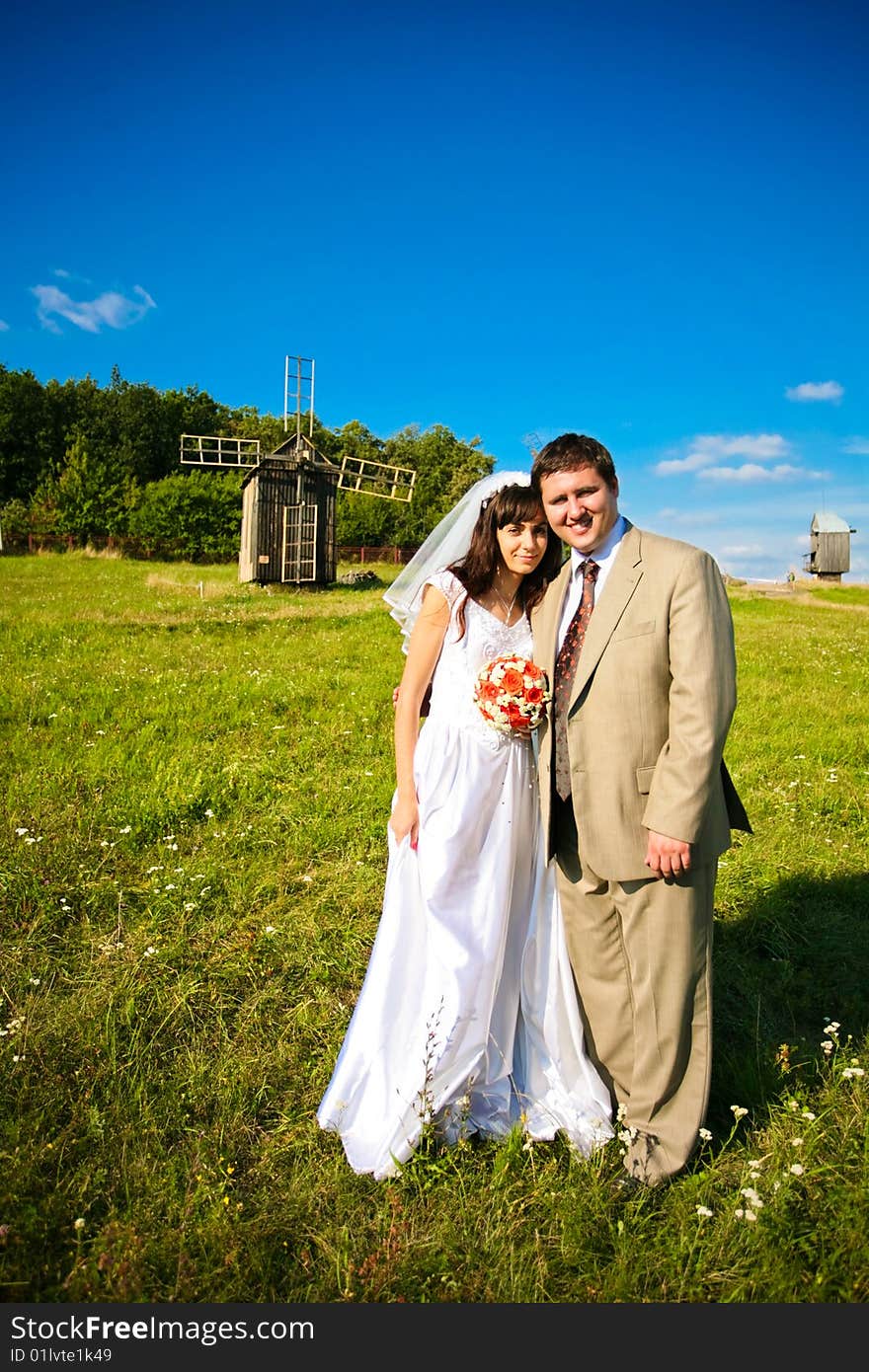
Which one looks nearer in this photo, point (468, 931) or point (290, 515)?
point (468, 931)

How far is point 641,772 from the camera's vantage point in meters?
3.04

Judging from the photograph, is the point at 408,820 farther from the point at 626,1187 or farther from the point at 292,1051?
the point at 626,1187

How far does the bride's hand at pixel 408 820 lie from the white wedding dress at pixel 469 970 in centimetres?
4

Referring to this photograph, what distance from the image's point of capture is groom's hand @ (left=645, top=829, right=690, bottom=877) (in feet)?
9.57

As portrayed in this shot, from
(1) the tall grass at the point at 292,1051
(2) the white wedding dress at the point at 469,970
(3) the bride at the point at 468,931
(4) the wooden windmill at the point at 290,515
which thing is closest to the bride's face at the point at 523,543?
(3) the bride at the point at 468,931

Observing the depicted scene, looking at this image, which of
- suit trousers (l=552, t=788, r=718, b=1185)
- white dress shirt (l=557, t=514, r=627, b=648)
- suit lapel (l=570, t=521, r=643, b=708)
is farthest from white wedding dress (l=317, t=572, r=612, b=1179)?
suit lapel (l=570, t=521, r=643, b=708)

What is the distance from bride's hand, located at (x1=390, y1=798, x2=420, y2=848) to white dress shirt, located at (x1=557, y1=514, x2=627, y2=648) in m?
0.96

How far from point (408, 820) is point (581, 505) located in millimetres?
1518

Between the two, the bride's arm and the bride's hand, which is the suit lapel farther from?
the bride's hand

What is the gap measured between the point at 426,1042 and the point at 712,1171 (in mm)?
1187

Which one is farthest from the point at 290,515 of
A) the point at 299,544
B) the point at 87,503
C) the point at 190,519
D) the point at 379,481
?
the point at 87,503

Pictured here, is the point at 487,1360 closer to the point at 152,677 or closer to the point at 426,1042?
the point at 426,1042

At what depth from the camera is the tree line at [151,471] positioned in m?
46.9

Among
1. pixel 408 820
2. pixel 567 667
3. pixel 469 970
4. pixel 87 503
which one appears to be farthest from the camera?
pixel 87 503
